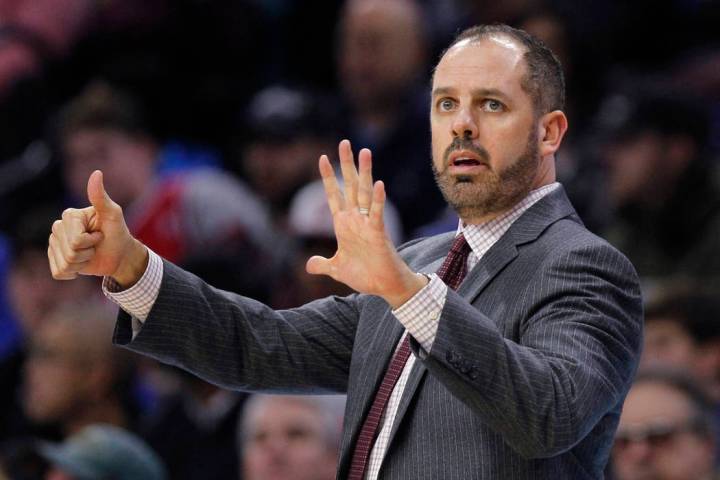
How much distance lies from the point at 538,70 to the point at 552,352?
622 millimetres

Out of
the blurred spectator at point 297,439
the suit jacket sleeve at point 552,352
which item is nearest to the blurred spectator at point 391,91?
the blurred spectator at point 297,439

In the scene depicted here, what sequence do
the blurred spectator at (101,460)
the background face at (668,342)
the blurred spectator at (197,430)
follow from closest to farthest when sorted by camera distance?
Answer: the blurred spectator at (101,460)
the background face at (668,342)
the blurred spectator at (197,430)

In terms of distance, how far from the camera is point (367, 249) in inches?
98.3

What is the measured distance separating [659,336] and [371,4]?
247 cm

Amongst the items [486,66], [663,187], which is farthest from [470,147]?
[663,187]

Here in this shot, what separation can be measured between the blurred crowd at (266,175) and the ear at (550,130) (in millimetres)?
1758

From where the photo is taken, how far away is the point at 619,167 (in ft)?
20.3

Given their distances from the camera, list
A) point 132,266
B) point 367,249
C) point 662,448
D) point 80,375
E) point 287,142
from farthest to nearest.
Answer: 1. point 287,142
2. point 80,375
3. point 662,448
4. point 132,266
5. point 367,249

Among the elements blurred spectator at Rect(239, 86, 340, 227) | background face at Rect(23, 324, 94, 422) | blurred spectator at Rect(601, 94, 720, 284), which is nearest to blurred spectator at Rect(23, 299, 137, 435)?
background face at Rect(23, 324, 94, 422)

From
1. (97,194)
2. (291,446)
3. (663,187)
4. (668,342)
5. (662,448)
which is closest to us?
(97,194)

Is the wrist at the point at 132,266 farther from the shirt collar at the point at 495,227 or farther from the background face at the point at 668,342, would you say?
the background face at the point at 668,342

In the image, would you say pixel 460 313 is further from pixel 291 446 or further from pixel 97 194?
pixel 291 446

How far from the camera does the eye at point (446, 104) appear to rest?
2.92 metres

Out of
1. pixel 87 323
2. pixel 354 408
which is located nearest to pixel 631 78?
pixel 87 323
